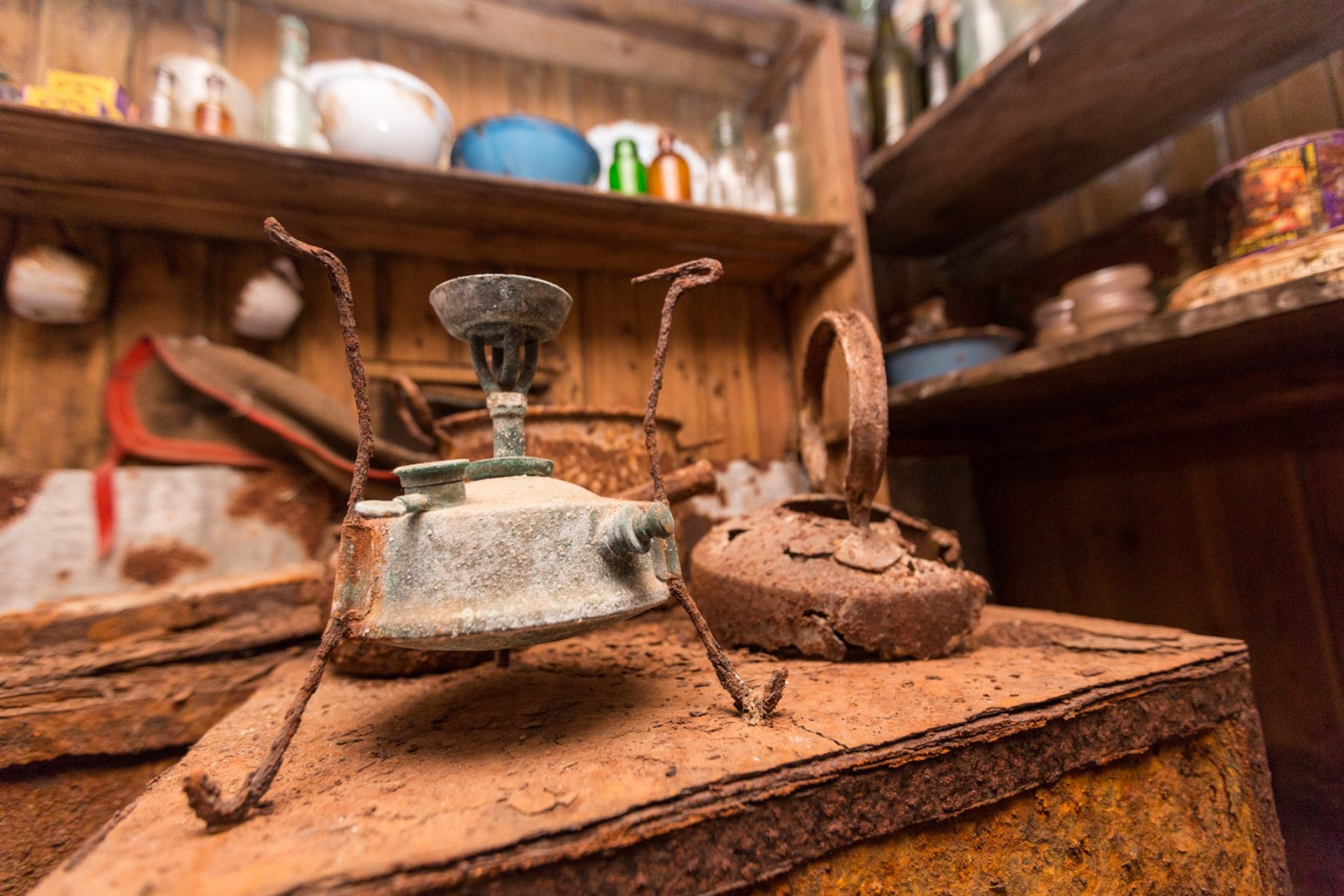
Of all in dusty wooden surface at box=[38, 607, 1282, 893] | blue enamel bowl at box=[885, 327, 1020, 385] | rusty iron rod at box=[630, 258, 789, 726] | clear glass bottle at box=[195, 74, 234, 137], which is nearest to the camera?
dusty wooden surface at box=[38, 607, 1282, 893]

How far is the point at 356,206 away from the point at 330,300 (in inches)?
11.3

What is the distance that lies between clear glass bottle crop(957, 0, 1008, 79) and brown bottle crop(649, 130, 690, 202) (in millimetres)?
729

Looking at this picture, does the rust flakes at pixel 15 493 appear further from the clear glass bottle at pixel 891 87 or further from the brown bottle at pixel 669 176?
the clear glass bottle at pixel 891 87

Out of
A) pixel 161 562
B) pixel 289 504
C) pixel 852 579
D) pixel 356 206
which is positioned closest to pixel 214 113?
pixel 356 206

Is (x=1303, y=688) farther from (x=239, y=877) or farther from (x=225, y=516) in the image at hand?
(x=225, y=516)

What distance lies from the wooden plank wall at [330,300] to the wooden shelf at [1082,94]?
1.88ft

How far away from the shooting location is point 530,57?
5.25ft

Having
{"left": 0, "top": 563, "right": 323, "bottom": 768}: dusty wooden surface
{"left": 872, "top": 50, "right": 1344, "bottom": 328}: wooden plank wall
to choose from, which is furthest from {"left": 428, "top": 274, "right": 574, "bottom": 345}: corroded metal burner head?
{"left": 872, "top": 50, "right": 1344, "bottom": 328}: wooden plank wall

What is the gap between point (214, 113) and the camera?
1.04 m

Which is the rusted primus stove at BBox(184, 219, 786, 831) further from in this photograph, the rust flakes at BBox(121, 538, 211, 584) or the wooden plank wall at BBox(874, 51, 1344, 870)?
the wooden plank wall at BBox(874, 51, 1344, 870)

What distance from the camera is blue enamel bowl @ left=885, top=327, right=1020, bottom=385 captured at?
4.28ft

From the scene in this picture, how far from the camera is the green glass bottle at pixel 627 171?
4.38 feet

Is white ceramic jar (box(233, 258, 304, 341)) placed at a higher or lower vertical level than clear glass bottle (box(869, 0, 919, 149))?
lower

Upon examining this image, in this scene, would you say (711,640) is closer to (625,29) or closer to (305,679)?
(305,679)
